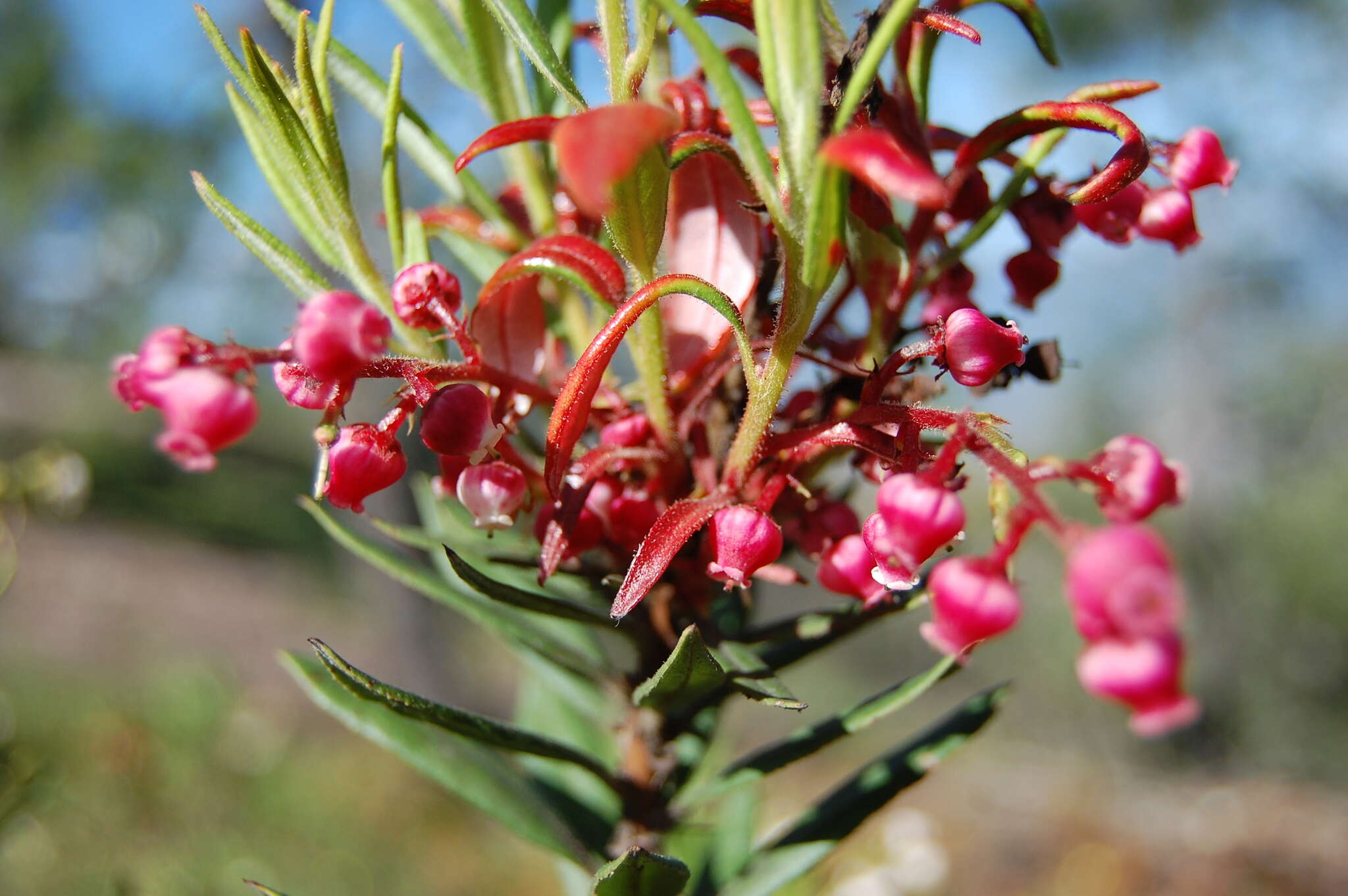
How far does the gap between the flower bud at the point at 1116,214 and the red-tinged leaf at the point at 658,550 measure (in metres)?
0.24

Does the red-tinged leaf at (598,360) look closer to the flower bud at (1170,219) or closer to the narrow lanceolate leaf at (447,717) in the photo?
the narrow lanceolate leaf at (447,717)

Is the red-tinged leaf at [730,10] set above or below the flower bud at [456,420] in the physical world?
above

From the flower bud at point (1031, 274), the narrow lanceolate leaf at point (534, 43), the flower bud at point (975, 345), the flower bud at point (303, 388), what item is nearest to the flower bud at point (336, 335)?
the flower bud at point (303, 388)

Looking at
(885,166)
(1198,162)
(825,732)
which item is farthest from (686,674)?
(1198,162)

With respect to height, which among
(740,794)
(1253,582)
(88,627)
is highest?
(740,794)

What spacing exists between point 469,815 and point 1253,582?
4.18 meters

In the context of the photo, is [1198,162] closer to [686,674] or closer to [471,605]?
[686,674]

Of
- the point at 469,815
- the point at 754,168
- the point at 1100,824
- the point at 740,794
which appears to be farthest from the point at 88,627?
the point at 754,168

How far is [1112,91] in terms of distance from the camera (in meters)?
0.46

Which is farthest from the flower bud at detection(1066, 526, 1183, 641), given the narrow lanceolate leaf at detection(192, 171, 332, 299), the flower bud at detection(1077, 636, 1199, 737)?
the narrow lanceolate leaf at detection(192, 171, 332, 299)

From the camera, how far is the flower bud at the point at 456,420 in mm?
364

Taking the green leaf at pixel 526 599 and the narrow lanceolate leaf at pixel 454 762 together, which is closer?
the green leaf at pixel 526 599

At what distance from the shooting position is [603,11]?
0.38 m

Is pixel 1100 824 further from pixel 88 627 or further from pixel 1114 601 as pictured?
pixel 88 627
